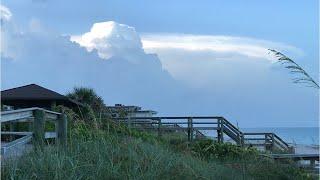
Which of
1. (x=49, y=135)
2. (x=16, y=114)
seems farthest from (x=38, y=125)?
(x=16, y=114)

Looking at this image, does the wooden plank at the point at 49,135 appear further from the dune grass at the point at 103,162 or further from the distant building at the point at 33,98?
the distant building at the point at 33,98

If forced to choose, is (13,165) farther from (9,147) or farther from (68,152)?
(68,152)

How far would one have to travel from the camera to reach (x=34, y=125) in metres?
7.59

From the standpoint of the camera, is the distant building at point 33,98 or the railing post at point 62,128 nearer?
the railing post at point 62,128

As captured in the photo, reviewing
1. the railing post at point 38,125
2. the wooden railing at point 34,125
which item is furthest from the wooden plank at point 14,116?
the railing post at point 38,125

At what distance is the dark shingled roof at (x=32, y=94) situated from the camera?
115 feet

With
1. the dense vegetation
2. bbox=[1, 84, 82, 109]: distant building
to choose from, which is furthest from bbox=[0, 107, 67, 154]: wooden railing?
bbox=[1, 84, 82, 109]: distant building

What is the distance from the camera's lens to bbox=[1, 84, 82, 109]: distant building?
3512 centimetres

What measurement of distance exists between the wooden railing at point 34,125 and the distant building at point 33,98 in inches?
1027

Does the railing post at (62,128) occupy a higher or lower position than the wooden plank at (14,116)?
lower

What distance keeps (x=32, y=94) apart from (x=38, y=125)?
29.2 m

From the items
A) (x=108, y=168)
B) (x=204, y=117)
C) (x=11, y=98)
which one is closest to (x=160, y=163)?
(x=108, y=168)

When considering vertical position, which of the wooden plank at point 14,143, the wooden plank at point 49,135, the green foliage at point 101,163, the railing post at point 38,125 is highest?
the railing post at point 38,125

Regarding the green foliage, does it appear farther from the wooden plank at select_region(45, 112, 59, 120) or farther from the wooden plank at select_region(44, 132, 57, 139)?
the wooden plank at select_region(45, 112, 59, 120)
